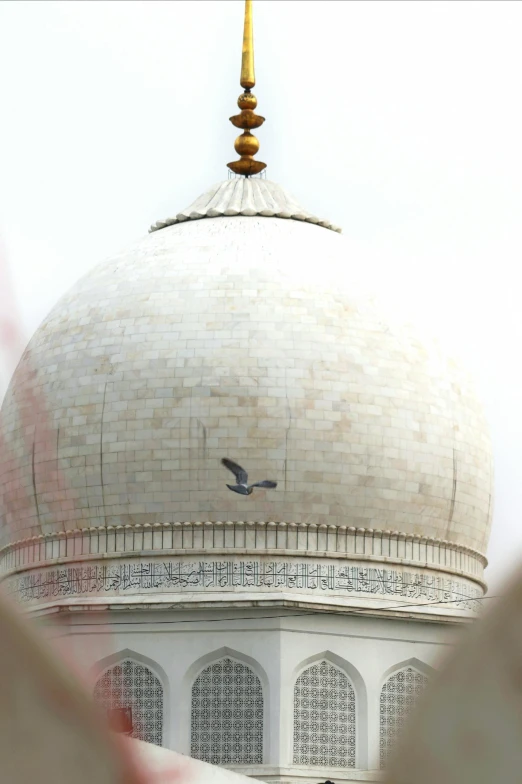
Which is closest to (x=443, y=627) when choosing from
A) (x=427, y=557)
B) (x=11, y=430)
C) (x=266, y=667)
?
(x=427, y=557)

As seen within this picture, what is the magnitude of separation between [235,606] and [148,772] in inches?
622

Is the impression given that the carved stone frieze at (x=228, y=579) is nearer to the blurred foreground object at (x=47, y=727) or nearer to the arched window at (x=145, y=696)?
the arched window at (x=145, y=696)

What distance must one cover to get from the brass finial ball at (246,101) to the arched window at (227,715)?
848 centimetres

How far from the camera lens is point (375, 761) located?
18.4 m

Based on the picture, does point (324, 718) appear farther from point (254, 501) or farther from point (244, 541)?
point (254, 501)

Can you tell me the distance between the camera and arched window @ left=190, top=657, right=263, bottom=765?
1838 cm

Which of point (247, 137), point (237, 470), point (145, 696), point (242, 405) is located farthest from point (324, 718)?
point (247, 137)

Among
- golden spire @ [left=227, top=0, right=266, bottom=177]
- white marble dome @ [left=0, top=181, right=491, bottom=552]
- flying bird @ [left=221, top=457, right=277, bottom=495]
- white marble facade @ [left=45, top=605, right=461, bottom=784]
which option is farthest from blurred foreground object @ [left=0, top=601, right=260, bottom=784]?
golden spire @ [left=227, top=0, right=266, bottom=177]

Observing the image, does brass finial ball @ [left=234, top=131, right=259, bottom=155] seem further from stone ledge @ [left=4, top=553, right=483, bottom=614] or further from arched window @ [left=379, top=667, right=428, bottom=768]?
arched window @ [left=379, top=667, right=428, bottom=768]

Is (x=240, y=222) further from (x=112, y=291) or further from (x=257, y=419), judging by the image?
(x=257, y=419)

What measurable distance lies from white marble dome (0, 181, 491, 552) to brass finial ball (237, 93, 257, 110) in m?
2.82

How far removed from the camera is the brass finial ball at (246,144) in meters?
22.9

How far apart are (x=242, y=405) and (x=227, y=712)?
11.9 ft

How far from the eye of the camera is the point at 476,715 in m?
2.88
